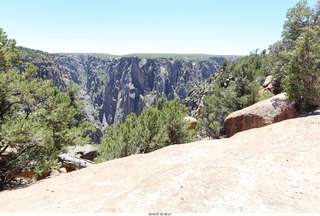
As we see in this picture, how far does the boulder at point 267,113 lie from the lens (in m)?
22.3

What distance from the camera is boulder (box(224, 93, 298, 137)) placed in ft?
73.2

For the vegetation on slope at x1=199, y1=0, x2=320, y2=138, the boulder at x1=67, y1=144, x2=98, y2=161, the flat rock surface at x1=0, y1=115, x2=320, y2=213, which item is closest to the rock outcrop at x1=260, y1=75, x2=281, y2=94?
the vegetation on slope at x1=199, y1=0, x2=320, y2=138

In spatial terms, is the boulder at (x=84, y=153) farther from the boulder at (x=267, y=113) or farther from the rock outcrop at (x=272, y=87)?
the rock outcrop at (x=272, y=87)

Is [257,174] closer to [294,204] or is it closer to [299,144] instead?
[294,204]

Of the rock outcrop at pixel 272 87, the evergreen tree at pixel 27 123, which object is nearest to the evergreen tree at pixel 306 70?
the rock outcrop at pixel 272 87

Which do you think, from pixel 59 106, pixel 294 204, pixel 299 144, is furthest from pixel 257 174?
pixel 59 106

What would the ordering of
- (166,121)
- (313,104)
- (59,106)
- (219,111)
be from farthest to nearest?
1. (219,111)
2. (166,121)
3. (313,104)
4. (59,106)

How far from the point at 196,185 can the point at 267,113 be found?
18.7m

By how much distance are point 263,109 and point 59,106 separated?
18776 mm

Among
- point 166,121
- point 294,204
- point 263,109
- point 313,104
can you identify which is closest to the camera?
point 294,204

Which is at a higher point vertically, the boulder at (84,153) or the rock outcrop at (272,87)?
the rock outcrop at (272,87)

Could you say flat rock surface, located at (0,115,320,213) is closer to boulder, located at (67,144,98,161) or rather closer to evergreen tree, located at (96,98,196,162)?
evergreen tree, located at (96,98,196,162)

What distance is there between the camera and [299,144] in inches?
500

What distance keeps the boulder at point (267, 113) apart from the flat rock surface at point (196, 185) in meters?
8.01
